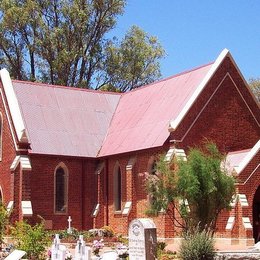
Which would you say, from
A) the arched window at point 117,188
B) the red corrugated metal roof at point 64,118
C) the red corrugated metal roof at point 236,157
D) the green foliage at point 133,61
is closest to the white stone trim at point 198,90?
the red corrugated metal roof at point 236,157

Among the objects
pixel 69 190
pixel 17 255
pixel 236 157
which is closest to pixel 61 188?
pixel 69 190

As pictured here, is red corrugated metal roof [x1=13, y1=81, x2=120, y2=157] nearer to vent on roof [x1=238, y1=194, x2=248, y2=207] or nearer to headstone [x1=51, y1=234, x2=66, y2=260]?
vent on roof [x1=238, y1=194, x2=248, y2=207]

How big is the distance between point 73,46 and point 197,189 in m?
33.2

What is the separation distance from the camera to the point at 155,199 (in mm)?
26844

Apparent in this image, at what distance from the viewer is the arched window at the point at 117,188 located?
36753 mm

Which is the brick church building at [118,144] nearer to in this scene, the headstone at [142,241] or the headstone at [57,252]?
the headstone at [57,252]

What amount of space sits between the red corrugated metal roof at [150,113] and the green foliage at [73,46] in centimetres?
1631

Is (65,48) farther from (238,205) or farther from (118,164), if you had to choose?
(238,205)

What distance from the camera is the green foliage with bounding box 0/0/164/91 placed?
179 ft

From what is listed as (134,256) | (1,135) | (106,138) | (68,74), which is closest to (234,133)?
(106,138)

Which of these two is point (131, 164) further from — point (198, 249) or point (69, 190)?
point (198, 249)

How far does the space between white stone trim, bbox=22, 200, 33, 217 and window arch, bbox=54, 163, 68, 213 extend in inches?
115

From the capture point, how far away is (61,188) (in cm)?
3700

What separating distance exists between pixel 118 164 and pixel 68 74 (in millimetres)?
21081
